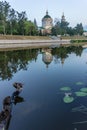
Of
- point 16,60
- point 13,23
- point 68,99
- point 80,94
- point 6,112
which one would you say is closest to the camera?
point 6,112

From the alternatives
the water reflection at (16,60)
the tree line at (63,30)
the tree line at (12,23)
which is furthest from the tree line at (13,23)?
the water reflection at (16,60)

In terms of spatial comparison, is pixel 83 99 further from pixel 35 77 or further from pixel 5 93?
pixel 35 77

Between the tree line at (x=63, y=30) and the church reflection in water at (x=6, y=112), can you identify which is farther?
the tree line at (x=63, y=30)

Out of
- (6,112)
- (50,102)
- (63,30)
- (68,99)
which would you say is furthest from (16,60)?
(63,30)

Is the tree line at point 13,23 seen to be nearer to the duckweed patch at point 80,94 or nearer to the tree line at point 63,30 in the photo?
the tree line at point 63,30

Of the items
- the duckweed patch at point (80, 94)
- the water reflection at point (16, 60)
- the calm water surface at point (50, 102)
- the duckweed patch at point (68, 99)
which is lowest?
the water reflection at point (16, 60)

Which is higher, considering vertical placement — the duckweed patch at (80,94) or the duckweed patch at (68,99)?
the duckweed patch at (80,94)

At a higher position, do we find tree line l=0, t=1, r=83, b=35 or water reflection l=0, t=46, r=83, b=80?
tree line l=0, t=1, r=83, b=35

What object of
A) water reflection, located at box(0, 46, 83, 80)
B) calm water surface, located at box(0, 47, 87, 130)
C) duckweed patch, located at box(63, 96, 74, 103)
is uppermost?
duckweed patch, located at box(63, 96, 74, 103)

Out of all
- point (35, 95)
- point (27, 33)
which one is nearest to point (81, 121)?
point (35, 95)

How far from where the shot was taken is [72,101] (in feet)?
60.3

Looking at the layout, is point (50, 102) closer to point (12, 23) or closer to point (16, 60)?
point (16, 60)

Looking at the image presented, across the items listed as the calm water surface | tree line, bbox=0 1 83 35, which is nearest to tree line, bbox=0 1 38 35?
tree line, bbox=0 1 83 35

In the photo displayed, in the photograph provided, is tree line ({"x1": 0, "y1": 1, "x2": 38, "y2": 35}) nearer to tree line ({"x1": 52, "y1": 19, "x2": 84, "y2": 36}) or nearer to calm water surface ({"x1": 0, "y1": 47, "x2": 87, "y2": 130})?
tree line ({"x1": 52, "y1": 19, "x2": 84, "y2": 36})
